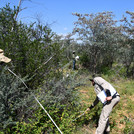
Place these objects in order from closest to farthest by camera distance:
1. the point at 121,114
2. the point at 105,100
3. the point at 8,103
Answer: the point at 8,103
the point at 105,100
the point at 121,114

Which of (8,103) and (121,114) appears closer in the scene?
(8,103)

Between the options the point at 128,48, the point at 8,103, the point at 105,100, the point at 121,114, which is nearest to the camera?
the point at 8,103

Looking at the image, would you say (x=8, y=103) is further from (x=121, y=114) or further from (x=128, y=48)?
(x=128, y=48)

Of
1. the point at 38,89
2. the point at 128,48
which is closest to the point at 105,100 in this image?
the point at 38,89

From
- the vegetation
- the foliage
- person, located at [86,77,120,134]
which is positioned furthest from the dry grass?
the foliage

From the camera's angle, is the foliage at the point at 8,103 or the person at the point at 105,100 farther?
the person at the point at 105,100

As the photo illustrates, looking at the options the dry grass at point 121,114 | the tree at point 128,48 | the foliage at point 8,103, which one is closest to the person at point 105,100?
the dry grass at point 121,114

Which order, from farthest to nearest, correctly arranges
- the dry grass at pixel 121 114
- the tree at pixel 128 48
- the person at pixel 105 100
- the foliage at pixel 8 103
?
the tree at pixel 128 48
the dry grass at pixel 121 114
the person at pixel 105 100
the foliage at pixel 8 103

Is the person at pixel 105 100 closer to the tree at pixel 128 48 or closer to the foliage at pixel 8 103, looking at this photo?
the foliage at pixel 8 103

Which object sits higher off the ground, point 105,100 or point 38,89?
point 38,89

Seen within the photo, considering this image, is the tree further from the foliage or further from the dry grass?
the foliage

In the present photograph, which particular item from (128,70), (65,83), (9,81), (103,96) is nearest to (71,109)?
(65,83)

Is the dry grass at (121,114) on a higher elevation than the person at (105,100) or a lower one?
lower

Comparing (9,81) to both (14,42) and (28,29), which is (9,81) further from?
(28,29)
